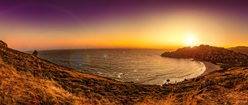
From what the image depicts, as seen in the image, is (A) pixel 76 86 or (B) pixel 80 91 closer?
(B) pixel 80 91

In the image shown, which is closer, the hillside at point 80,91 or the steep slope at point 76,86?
the hillside at point 80,91

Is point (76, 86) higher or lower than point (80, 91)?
higher

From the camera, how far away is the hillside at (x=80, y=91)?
15.0 meters

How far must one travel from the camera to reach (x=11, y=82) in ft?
51.2

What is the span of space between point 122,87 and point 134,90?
1695 millimetres

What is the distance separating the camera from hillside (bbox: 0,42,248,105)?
15.0 meters

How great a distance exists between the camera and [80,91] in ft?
66.7

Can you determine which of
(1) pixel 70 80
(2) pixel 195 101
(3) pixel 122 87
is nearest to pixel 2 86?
(1) pixel 70 80

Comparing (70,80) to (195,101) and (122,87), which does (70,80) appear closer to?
(122,87)

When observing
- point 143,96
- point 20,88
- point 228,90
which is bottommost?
point 143,96

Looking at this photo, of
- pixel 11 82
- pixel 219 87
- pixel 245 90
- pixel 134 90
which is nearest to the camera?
pixel 11 82

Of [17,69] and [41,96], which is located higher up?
[17,69]

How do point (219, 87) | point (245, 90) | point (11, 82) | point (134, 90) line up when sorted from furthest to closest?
point (134, 90), point (219, 87), point (245, 90), point (11, 82)

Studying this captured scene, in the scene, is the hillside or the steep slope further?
the steep slope
